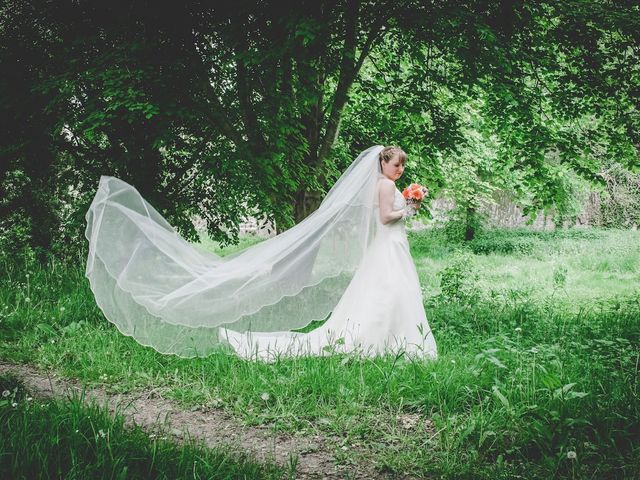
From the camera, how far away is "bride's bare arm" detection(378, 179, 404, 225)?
5.59m

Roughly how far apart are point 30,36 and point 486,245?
1556cm

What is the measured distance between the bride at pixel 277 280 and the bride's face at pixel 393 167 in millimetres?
12

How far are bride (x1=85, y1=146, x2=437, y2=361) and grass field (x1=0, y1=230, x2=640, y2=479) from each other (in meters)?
0.42

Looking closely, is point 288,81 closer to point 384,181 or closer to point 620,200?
point 384,181

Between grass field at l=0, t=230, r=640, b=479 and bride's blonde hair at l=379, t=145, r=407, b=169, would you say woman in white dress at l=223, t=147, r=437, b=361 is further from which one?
grass field at l=0, t=230, r=640, b=479

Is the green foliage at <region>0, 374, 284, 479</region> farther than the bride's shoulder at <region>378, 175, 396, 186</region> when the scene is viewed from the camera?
No

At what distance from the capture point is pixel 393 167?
223 inches

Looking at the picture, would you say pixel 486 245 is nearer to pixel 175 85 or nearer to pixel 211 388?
pixel 175 85

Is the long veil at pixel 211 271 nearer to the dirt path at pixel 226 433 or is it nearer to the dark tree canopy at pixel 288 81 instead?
the dirt path at pixel 226 433

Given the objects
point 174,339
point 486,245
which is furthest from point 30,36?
point 486,245

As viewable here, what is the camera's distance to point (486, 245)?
60.6 feet

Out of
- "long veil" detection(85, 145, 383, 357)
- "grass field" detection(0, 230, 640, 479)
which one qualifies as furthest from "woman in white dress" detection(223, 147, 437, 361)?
"grass field" detection(0, 230, 640, 479)

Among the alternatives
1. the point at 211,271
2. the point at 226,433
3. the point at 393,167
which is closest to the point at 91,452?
the point at 226,433

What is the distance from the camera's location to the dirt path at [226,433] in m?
3.27
